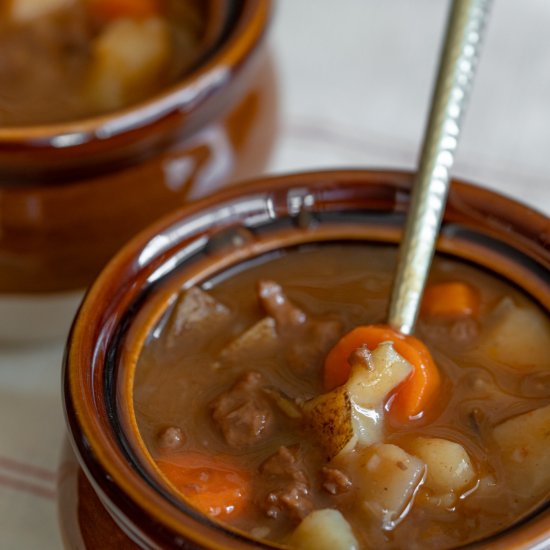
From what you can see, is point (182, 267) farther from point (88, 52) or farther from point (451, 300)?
point (88, 52)

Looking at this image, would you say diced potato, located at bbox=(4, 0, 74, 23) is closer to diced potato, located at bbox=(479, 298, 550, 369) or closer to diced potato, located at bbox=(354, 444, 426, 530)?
diced potato, located at bbox=(479, 298, 550, 369)

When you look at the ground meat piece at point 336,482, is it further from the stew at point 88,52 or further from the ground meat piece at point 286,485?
the stew at point 88,52

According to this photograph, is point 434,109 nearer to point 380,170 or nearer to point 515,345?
→ point 380,170

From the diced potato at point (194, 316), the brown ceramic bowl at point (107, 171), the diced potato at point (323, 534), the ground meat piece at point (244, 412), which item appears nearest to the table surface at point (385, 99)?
the brown ceramic bowl at point (107, 171)

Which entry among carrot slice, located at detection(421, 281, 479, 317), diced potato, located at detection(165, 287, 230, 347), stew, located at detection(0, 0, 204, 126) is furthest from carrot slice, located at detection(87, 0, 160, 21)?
carrot slice, located at detection(421, 281, 479, 317)

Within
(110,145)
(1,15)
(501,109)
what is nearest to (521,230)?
(110,145)

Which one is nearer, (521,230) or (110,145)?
(521,230)

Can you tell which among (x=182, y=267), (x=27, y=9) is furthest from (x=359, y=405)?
(x=27, y=9)
